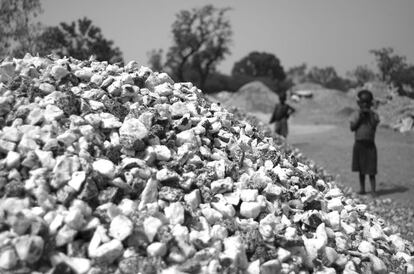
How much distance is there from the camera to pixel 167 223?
2.35 meters

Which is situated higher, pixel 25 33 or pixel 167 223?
pixel 25 33

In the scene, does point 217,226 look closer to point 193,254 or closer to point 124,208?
point 193,254

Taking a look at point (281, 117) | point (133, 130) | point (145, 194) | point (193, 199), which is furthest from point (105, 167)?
point (281, 117)

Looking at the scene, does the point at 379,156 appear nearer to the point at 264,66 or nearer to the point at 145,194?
the point at 145,194

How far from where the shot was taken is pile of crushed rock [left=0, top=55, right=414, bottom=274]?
2135 millimetres

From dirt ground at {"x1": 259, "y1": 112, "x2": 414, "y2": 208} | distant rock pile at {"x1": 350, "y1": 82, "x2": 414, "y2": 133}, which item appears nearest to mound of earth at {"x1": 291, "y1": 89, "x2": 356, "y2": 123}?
distant rock pile at {"x1": 350, "y1": 82, "x2": 414, "y2": 133}

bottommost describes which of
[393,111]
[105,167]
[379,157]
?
[379,157]

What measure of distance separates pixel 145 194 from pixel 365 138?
20.5 ft

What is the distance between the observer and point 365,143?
8016 mm

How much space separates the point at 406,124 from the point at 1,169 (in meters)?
19.2

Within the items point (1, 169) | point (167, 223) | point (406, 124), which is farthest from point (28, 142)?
Answer: point (406, 124)

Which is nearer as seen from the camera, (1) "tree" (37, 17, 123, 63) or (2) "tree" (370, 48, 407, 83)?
(1) "tree" (37, 17, 123, 63)

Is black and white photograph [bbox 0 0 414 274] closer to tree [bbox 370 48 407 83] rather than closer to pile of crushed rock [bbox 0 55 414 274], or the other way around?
pile of crushed rock [bbox 0 55 414 274]

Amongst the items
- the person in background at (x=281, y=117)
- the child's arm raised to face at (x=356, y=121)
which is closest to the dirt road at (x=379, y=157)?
the person in background at (x=281, y=117)
